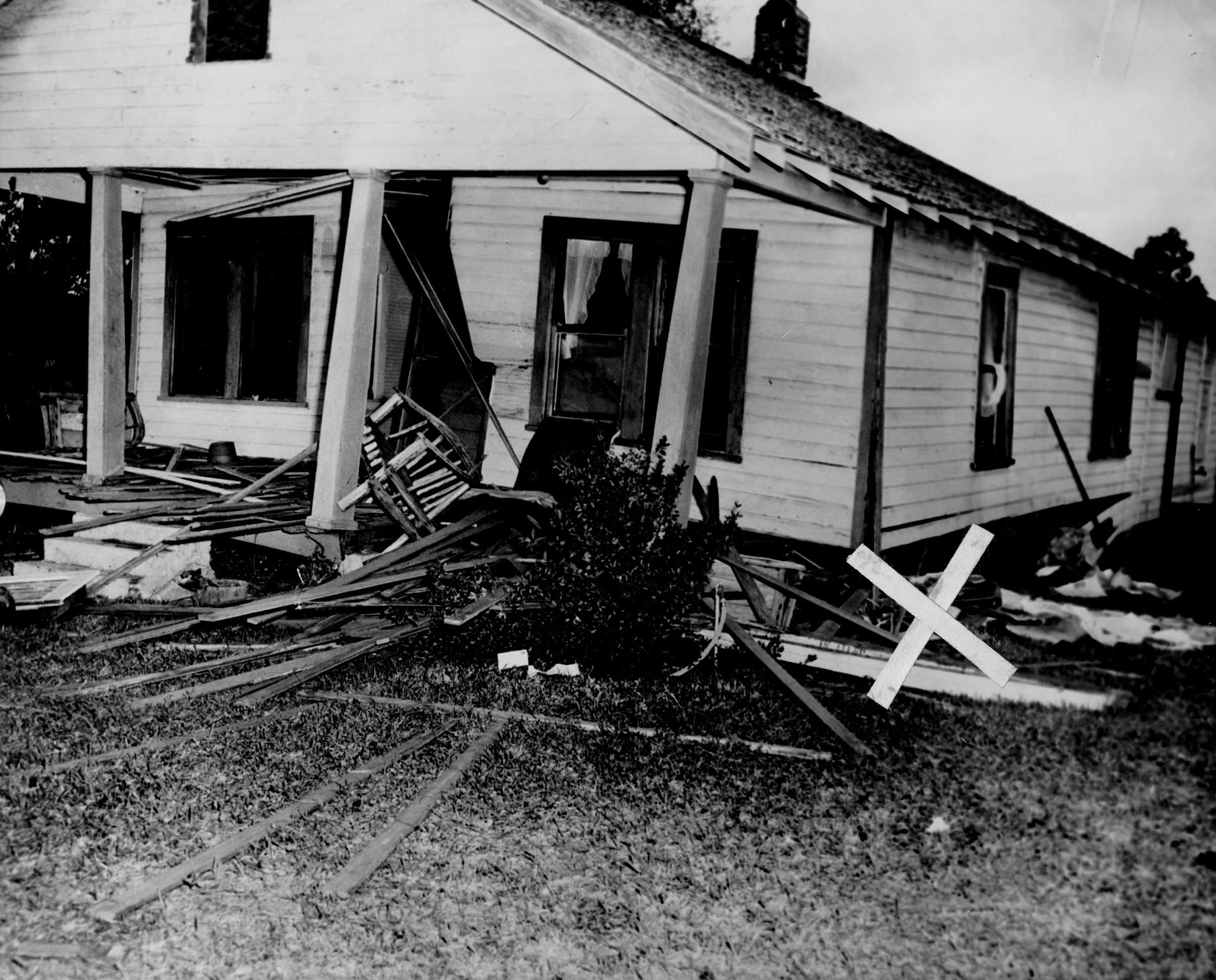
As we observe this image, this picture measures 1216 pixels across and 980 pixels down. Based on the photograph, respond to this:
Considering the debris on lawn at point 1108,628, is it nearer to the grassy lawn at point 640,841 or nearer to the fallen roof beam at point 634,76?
the grassy lawn at point 640,841

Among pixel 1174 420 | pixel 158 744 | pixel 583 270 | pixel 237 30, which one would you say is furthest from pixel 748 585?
pixel 1174 420

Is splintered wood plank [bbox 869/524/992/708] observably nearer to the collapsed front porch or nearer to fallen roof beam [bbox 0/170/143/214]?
the collapsed front porch

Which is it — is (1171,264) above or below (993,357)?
above

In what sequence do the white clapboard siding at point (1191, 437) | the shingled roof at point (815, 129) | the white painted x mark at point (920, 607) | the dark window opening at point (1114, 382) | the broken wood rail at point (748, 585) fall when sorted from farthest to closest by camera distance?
the white clapboard siding at point (1191, 437)
the dark window opening at point (1114, 382)
the shingled roof at point (815, 129)
the broken wood rail at point (748, 585)
the white painted x mark at point (920, 607)

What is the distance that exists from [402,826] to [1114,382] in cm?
1360

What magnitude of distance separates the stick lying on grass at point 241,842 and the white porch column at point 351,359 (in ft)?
12.0

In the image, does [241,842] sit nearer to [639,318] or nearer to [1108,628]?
[1108,628]

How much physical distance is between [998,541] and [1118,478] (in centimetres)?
564

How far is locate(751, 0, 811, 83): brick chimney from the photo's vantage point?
16.3 metres

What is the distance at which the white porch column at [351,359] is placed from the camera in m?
8.12

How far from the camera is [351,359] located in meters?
8.16

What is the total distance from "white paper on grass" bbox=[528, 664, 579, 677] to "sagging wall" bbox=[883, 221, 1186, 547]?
4.11 m

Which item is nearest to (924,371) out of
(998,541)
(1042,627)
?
(998,541)

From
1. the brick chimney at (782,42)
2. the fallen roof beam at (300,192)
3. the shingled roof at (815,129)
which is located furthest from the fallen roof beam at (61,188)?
the brick chimney at (782,42)
